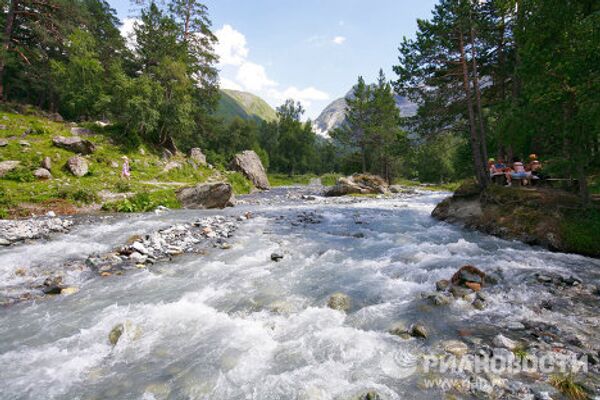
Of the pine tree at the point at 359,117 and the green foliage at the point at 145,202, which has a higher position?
the pine tree at the point at 359,117

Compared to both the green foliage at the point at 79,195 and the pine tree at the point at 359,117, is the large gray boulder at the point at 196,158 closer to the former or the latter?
the green foliage at the point at 79,195

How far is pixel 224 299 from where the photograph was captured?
20.6 ft

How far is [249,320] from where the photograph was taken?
5410mm

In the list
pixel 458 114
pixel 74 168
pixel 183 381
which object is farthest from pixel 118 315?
pixel 458 114

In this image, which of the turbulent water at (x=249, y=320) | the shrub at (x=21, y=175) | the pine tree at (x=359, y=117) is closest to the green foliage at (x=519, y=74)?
the turbulent water at (x=249, y=320)

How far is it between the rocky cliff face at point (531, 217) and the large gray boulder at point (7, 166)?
89.4 ft

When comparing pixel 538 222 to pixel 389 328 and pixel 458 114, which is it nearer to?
pixel 389 328

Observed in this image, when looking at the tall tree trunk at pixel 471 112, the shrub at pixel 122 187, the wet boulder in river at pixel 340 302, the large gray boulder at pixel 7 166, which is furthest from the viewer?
the shrub at pixel 122 187

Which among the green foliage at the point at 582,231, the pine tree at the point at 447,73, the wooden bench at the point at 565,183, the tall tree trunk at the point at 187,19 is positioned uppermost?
the tall tree trunk at the point at 187,19

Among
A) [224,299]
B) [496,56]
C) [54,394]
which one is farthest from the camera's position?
[496,56]

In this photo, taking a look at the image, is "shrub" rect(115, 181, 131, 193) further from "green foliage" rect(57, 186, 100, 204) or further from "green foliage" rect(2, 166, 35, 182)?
"green foliage" rect(2, 166, 35, 182)

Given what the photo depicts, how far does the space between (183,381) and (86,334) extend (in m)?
2.36

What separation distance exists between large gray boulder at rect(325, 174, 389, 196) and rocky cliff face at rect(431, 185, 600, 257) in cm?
1894

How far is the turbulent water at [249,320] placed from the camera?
3779mm
